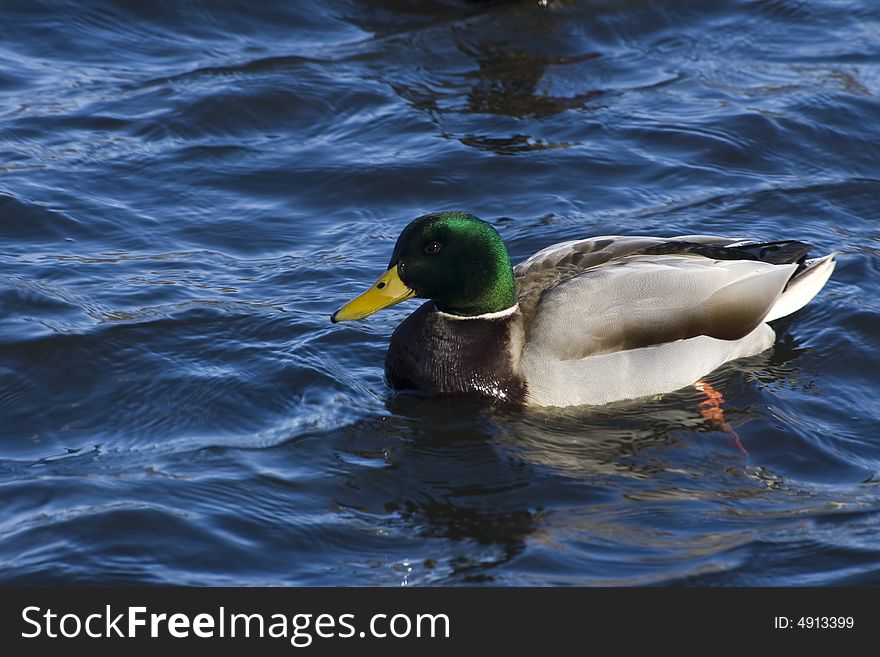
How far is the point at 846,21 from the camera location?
482 inches

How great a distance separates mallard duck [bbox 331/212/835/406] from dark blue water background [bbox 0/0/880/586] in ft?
0.54

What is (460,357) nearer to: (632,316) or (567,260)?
(567,260)

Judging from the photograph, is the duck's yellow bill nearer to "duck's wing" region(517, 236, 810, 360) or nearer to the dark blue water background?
the dark blue water background

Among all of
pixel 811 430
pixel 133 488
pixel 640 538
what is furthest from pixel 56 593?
pixel 811 430

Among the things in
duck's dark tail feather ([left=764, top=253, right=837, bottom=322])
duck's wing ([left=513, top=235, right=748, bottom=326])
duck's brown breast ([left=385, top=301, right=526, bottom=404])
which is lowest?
duck's brown breast ([left=385, top=301, right=526, bottom=404])

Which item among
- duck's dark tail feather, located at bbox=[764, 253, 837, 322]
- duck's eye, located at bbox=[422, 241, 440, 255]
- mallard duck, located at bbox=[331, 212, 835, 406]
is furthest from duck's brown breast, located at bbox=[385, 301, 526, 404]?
Answer: duck's dark tail feather, located at bbox=[764, 253, 837, 322]

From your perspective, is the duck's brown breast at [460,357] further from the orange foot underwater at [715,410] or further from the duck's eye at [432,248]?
the orange foot underwater at [715,410]

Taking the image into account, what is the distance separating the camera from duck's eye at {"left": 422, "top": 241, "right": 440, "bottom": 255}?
271 inches

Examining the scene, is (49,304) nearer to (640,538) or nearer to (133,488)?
(133,488)

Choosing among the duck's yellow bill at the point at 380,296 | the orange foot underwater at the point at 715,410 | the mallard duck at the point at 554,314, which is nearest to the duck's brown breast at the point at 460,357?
the mallard duck at the point at 554,314

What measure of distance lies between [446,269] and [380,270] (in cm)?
147

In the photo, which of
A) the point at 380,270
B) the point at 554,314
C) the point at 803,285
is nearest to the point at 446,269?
the point at 554,314

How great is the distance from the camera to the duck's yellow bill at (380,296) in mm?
6926

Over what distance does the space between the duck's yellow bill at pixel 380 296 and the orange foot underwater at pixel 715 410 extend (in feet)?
5.20
